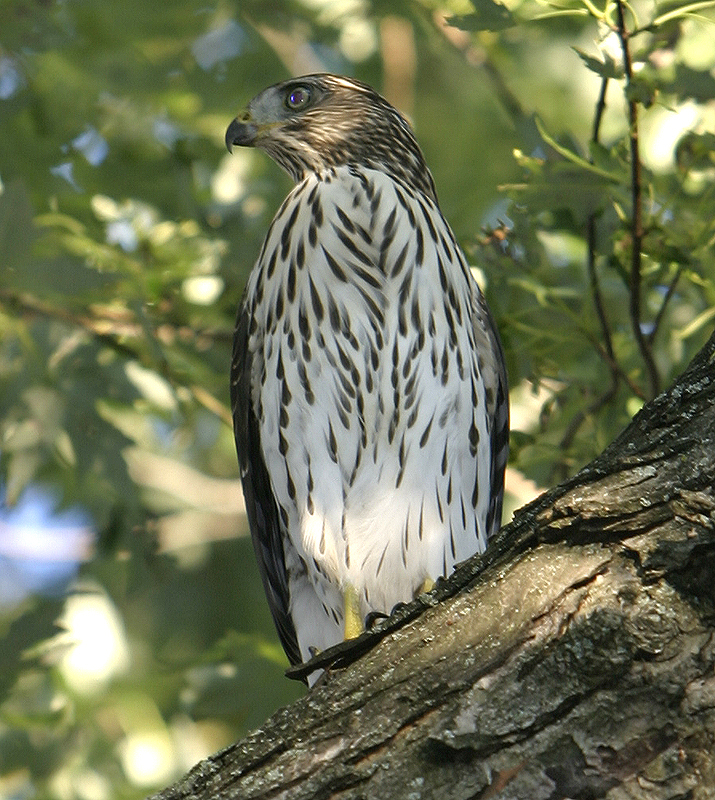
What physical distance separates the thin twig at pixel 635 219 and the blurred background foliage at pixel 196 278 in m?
0.02

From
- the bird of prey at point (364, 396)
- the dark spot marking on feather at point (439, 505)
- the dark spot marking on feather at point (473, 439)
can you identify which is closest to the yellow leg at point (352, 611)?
the bird of prey at point (364, 396)

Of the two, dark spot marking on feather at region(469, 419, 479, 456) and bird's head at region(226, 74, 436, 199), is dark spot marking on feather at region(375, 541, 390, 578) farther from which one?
bird's head at region(226, 74, 436, 199)

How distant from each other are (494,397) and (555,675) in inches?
93.1

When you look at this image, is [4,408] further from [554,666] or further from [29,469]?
[554,666]

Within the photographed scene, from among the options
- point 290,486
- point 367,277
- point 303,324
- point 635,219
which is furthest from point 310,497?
point 635,219

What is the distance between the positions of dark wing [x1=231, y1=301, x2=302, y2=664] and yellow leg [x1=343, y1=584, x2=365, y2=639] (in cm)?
53

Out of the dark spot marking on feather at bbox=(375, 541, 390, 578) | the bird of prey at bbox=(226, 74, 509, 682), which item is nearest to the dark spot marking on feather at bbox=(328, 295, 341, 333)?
the bird of prey at bbox=(226, 74, 509, 682)

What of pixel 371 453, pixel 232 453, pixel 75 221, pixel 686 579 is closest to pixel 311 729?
pixel 686 579

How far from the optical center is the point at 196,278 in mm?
5086

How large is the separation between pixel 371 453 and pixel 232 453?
3683 mm

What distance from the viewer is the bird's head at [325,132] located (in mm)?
4605

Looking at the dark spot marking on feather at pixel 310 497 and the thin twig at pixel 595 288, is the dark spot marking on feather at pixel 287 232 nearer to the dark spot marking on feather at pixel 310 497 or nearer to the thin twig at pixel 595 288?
the dark spot marking on feather at pixel 310 497

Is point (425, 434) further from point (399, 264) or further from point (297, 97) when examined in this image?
point (297, 97)

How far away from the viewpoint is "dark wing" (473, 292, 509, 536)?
4.21m
